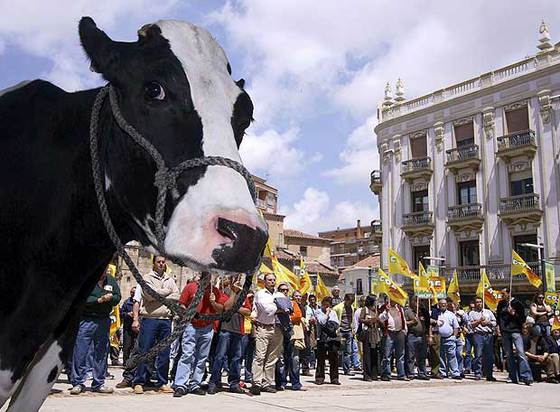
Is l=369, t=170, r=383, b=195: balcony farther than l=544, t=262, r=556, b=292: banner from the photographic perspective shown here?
Yes

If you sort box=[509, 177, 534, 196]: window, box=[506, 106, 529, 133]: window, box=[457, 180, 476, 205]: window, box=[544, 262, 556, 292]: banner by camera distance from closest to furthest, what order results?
box=[544, 262, 556, 292]: banner
box=[509, 177, 534, 196]: window
box=[506, 106, 529, 133]: window
box=[457, 180, 476, 205]: window

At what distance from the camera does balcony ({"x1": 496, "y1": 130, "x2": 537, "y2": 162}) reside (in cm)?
2925

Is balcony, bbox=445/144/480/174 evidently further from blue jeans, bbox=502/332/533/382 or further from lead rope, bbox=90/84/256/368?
lead rope, bbox=90/84/256/368

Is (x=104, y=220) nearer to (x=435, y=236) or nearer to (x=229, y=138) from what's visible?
(x=229, y=138)

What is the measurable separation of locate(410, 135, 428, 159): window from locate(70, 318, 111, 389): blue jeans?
94.2ft

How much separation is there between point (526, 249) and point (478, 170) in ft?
16.9

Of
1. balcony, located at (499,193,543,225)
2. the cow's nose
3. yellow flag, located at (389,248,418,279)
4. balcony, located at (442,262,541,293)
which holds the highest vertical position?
balcony, located at (499,193,543,225)

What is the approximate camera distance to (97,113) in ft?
6.55

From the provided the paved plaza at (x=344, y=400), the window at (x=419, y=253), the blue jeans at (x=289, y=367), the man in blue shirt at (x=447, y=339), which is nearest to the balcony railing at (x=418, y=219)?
the window at (x=419, y=253)

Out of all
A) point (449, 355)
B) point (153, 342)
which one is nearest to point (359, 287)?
point (449, 355)

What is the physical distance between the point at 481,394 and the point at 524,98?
934 inches

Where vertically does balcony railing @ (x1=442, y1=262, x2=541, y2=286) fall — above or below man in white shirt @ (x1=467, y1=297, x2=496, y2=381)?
above

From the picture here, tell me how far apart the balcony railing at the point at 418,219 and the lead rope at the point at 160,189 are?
1278 inches

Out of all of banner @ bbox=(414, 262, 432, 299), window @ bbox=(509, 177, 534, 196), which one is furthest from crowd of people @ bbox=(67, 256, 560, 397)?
window @ bbox=(509, 177, 534, 196)
